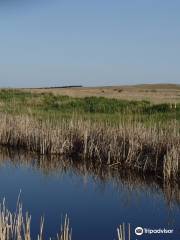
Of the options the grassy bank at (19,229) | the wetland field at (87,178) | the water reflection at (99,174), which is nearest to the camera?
the grassy bank at (19,229)

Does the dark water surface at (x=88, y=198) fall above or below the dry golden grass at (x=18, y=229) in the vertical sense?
below

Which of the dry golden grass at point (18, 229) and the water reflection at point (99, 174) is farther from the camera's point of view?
the water reflection at point (99, 174)

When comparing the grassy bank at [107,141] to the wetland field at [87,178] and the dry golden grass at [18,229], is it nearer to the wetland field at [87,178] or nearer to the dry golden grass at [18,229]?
the wetland field at [87,178]

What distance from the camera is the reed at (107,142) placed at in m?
10.2

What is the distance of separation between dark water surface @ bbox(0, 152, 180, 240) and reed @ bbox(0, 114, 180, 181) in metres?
0.40

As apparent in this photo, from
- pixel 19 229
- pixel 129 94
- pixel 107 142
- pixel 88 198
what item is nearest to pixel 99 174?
pixel 107 142

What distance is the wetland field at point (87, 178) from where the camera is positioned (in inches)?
277

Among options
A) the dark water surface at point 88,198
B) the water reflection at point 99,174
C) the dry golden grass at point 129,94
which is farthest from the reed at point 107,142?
the dry golden grass at point 129,94

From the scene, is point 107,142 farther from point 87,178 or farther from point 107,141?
point 87,178

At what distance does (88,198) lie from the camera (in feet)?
28.4

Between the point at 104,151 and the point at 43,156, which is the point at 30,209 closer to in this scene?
the point at 104,151

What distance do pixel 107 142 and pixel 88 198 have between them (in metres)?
2.90

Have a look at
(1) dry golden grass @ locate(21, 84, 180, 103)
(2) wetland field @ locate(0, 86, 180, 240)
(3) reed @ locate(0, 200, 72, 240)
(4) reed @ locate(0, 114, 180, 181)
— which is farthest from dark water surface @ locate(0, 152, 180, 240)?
(1) dry golden grass @ locate(21, 84, 180, 103)

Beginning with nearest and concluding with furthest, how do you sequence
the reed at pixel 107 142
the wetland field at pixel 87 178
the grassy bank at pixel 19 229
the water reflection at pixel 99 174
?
the grassy bank at pixel 19 229 → the wetland field at pixel 87 178 → the water reflection at pixel 99 174 → the reed at pixel 107 142
